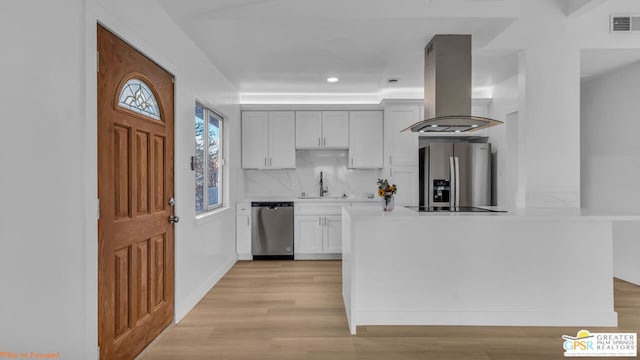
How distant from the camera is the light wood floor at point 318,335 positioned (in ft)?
7.92

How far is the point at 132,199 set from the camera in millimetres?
2271

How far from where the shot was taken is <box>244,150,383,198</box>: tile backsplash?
5918 mm

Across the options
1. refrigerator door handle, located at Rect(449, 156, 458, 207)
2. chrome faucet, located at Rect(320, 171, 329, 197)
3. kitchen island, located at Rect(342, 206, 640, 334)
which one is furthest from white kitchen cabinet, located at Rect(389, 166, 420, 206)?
kitchen island, located at Rect(342, 206, 640, 334)

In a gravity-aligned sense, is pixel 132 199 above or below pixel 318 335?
above

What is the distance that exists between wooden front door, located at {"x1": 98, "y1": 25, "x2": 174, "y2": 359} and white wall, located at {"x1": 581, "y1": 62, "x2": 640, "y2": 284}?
4661 millimetres

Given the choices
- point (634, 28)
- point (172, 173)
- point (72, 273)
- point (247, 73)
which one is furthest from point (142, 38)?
point (634, 28)

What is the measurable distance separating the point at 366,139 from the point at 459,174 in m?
1.45

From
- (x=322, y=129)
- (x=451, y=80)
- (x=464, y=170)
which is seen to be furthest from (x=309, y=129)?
(x=451, y=80)

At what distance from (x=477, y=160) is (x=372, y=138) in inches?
60.3

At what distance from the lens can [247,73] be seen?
4508 mm

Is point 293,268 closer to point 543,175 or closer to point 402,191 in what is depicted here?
point 402,191

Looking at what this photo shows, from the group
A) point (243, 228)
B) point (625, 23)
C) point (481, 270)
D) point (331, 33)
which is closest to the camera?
point (481, 270)

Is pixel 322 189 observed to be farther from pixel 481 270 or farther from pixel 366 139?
pixel 481 270

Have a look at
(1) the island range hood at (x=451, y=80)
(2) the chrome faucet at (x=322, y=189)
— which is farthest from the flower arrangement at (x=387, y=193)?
(2) the chrome faucet at (x=322, y=189)
